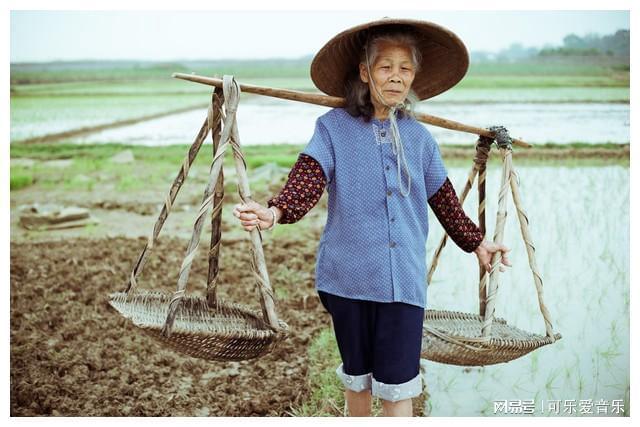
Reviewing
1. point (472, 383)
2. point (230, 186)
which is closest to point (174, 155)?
point (230, 186)

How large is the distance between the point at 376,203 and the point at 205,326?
0.56 metres

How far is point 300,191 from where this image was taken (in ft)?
5.53

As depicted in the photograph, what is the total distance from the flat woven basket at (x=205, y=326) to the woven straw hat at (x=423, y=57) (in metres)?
0.64

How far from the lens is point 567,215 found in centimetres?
384

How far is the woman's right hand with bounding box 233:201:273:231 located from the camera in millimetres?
1612

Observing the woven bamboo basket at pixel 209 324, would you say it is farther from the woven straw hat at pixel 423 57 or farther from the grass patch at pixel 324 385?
the grass patch at pixel 324 385

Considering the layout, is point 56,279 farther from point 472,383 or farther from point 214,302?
point 472,383

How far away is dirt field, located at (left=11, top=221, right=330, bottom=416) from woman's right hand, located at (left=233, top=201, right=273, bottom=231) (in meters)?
0.97

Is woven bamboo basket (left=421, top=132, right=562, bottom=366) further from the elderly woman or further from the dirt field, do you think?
the dirt field

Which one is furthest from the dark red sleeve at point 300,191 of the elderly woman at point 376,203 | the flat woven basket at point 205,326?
the flat woven basket at point 205,326

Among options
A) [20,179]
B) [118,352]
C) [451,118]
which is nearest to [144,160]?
[20,179]

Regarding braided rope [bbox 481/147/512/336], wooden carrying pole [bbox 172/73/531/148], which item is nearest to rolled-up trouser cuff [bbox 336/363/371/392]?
braided rope [bbox 481/147/512/336]

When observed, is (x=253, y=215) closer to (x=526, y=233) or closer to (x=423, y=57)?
(x=423, y=57)
